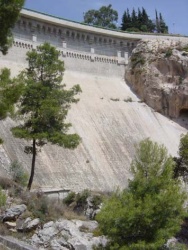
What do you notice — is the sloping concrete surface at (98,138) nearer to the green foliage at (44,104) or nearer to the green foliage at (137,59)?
the green foliage at (137,59)

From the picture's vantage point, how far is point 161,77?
36375 mm

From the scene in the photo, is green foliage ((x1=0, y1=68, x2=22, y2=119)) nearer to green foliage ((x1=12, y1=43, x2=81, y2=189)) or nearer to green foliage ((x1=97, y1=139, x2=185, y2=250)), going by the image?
green foliage ((x1=97, y1=139, x2=185, y2=250))

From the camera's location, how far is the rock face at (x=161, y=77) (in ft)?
119

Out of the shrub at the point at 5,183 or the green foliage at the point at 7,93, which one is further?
the shrub at the point at 5,183

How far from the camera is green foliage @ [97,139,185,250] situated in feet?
40.2

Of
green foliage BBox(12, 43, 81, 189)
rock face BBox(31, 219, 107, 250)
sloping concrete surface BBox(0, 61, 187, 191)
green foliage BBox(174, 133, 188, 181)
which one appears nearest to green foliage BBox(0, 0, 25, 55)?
green foliage BBox(12, 43, 81, 189)

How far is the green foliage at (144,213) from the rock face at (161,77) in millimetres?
23266

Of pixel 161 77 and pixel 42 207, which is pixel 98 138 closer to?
pixel 161 77

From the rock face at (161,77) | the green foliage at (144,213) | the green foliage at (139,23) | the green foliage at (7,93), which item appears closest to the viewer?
the green foliage at (7,93)

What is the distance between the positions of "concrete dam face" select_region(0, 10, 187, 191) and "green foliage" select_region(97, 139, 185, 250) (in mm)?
9640

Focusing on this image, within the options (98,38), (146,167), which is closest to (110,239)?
(146,167)

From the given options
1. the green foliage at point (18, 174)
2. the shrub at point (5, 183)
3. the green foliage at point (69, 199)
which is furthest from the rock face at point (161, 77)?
the shrub at point (5, 183)

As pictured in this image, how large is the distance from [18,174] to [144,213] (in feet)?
30.4

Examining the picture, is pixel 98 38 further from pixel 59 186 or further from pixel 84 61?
pixel 59 186
